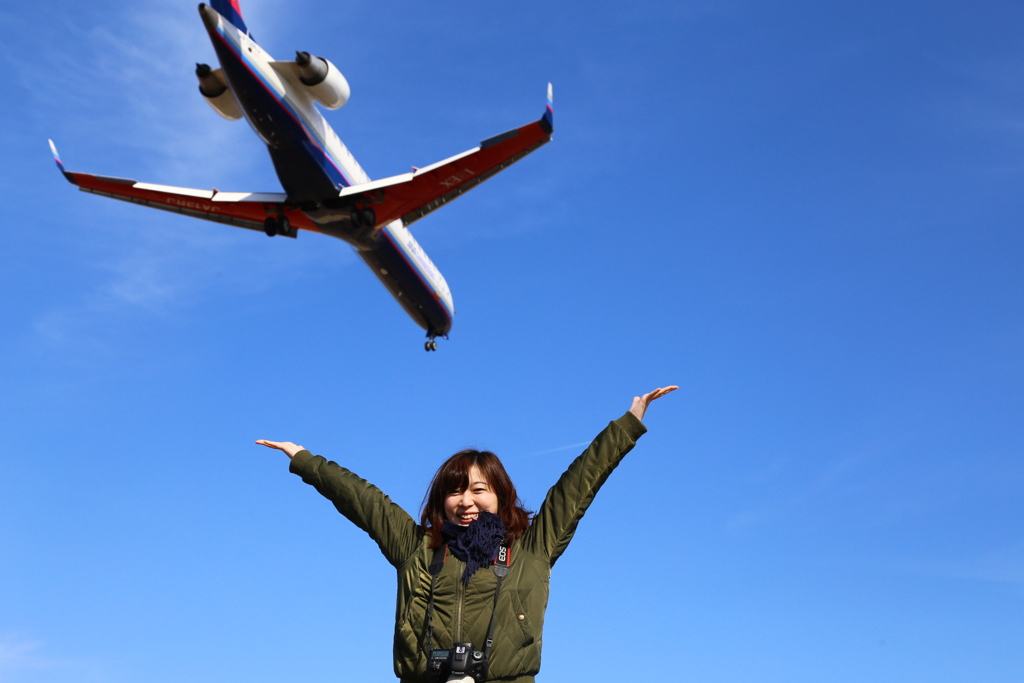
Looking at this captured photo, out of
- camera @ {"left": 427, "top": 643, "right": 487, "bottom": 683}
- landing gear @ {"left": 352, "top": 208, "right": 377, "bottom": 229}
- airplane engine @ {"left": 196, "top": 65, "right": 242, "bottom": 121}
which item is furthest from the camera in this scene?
landing gear @ {"left": 352, "top": 208, "right": 377, "bottom": 229}

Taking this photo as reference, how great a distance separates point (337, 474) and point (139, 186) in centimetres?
3562

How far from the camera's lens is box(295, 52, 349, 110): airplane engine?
29656 mm

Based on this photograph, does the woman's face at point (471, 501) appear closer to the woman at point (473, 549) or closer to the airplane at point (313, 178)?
the woman at point (473, 549)

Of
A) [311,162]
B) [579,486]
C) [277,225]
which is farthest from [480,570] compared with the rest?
[277,225]

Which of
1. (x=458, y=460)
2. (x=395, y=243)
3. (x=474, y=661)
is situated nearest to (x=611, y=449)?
(x=458, y=460)

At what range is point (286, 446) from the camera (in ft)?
16.6

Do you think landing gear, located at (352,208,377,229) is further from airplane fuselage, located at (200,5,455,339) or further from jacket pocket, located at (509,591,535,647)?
jacket pocket, located at (509,591,535,647)

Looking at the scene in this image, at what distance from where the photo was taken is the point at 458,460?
4.77m

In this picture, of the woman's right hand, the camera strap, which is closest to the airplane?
the woman's right hand

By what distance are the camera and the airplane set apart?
85.5 feet

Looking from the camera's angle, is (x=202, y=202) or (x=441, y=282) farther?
(x=441, y=282)

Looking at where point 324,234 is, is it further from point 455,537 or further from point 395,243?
point 455,537

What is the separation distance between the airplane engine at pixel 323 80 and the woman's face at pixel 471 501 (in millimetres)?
27524

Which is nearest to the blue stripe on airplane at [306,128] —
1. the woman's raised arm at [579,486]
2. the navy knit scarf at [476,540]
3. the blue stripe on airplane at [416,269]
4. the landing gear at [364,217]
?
the landing gear at [364,217]
